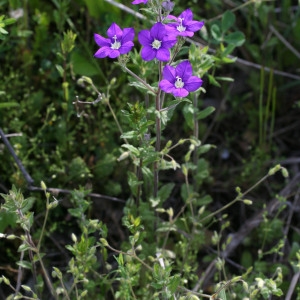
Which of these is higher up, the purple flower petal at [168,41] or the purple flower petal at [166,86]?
the purple flower petal at [168,41]

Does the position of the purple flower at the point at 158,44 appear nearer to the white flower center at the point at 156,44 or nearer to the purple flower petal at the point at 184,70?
the white flower center at the point at 156,44

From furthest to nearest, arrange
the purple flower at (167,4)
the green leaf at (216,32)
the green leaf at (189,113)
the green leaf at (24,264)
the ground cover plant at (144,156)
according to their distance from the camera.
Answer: the green leaf at (216,32) < the green leaf at (189,113) < the ground cover plant at (144,156) < the green leaf at (24,264) < the purple flower at (167,4)

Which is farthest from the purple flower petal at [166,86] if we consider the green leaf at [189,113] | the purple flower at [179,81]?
the green leaf at [189,113]

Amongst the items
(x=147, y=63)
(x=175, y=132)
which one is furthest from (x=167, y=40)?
(x=175, y=132)

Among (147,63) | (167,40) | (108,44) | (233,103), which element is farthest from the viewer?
(233,103)

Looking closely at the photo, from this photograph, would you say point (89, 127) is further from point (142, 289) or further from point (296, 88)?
point (296, 88)

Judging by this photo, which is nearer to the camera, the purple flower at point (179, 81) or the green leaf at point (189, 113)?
the purple flower at point (179, 81)
